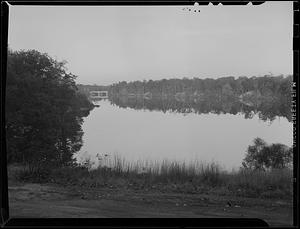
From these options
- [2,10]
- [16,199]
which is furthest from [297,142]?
[16,199]

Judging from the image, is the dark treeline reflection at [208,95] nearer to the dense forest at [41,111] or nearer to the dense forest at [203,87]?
the dense forest at [203,87]

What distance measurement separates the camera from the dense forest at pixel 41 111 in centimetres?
389

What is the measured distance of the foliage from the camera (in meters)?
4.02

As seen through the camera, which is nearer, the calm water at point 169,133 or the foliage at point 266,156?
the foliage at point 266,156

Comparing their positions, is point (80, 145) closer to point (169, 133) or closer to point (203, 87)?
point (169, 133)

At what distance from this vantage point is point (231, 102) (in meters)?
4.51

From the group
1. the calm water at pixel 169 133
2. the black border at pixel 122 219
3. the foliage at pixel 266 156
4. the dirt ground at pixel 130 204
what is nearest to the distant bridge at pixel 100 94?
the calm water at pixel 169 133

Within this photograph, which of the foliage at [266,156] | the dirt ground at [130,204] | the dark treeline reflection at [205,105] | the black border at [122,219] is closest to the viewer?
the black border at [122,219]

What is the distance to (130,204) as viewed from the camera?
10.4ft

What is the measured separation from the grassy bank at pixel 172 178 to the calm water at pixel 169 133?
184 millimetres

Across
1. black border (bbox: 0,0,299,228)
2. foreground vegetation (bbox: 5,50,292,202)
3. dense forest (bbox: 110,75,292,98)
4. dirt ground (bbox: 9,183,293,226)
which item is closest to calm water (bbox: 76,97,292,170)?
foreground vegetation (bbox: 5,50,292,202)

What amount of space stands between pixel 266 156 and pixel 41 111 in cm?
298

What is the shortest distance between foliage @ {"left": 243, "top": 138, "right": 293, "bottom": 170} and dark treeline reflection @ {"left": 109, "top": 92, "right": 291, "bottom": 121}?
15.6 inches

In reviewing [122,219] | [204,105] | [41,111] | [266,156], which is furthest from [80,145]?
[266,156]
